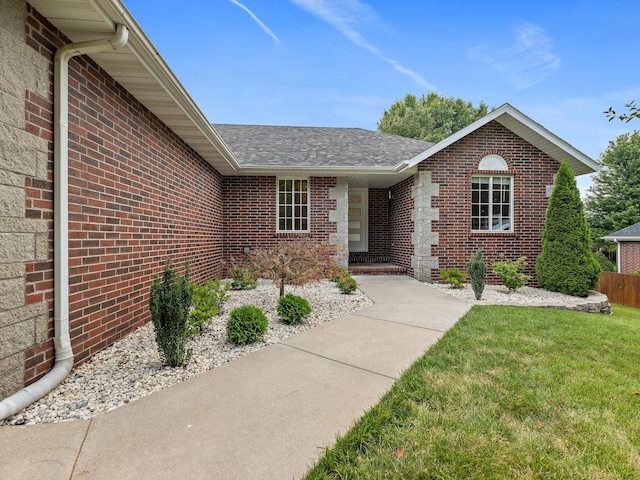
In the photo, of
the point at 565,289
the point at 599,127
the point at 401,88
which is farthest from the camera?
the point at 401,88

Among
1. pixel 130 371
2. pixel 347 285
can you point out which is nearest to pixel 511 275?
pixel 347 285

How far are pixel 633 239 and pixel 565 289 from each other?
14.3 metres

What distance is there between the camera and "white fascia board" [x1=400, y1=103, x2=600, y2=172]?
7297 mm

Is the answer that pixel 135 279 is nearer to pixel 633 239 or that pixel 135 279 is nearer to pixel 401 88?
pixel 633 239

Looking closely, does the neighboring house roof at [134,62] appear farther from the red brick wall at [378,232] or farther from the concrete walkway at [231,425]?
the red brick wall at [378,232]

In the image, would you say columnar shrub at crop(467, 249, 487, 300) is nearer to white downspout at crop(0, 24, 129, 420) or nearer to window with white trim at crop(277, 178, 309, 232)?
window with white trim at crop(277, 178, 309, 232)

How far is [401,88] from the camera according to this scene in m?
30.0

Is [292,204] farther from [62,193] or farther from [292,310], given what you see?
[62,193]

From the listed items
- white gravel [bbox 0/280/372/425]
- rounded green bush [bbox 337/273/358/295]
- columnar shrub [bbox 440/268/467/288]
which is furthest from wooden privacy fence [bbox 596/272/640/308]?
white gravel [bbox 0/280/372/425]

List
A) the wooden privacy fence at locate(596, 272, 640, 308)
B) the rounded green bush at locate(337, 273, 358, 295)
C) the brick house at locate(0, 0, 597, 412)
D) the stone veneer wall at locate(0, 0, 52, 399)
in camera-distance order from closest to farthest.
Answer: the stone veneer wall at locate(0, 0, 52, 399), the brick house at locate(0, 0, 597, 412), the rounded green bush at locate(337, 273, 358, 295), the wooden privacy fence at locate(596, 272, 640, 308)

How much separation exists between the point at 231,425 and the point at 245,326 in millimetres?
1559

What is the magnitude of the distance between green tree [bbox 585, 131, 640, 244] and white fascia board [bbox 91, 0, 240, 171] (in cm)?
2785

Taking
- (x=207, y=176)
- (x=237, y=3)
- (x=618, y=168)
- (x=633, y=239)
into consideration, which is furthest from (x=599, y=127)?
(x=207, y=176)

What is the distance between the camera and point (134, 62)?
300 cm
